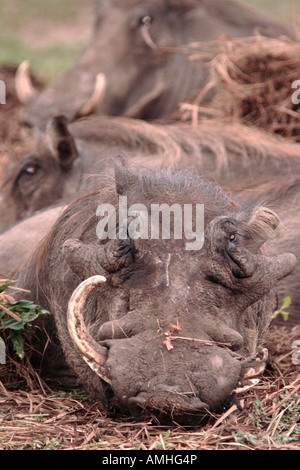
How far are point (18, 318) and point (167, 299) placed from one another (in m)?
0.91

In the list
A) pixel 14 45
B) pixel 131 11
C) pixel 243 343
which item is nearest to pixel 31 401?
pixel 243 343

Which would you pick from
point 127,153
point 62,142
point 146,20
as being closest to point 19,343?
point 127,153

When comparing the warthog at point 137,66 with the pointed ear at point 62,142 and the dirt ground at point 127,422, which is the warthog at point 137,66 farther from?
the dirt ground at point 127,422

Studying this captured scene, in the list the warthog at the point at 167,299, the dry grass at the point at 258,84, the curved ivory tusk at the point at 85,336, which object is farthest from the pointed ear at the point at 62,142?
the curved ivory tusk at the point at 85,336

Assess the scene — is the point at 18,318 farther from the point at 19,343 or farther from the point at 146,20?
the point at 146,20

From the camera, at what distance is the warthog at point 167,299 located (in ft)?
7.57

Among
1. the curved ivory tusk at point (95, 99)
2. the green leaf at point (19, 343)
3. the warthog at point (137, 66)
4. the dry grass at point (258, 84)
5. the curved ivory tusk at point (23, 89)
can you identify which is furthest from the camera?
the curved ivory tusk at point (23, 89)

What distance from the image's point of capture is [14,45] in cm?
1480

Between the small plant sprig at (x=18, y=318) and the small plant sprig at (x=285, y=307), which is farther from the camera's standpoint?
the small plant sprig at (x=285, y=307)

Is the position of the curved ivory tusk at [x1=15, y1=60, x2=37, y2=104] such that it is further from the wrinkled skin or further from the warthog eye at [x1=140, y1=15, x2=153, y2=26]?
the wrinkled skin

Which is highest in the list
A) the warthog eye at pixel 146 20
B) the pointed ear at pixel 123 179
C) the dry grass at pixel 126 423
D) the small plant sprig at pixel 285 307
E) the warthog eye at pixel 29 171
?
the warthog eye at pixel 146 20

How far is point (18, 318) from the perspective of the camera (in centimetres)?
318
